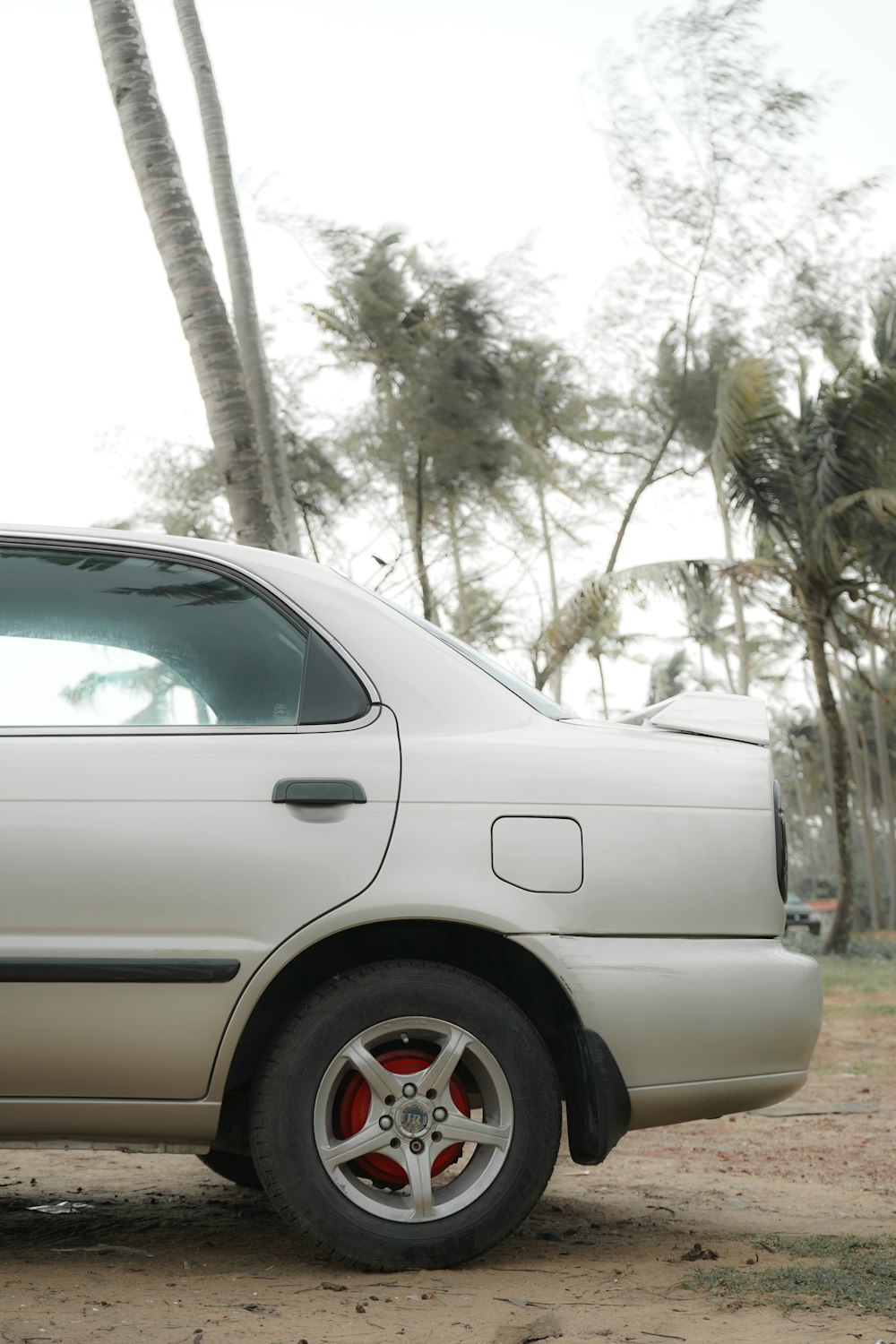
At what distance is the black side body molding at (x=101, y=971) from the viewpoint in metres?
3.06

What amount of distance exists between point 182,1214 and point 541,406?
18.7 metres

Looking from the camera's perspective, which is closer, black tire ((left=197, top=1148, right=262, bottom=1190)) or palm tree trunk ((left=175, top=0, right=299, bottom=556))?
black tire ((left=197, top=1148, right=262, bottom=1190))

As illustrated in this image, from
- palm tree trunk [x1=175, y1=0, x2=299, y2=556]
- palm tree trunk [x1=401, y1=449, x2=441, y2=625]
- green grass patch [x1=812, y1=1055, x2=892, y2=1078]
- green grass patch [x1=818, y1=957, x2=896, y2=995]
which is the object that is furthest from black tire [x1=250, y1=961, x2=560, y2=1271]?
palm tree trunk [x1=401, y1=449, x2=441, y2=625]

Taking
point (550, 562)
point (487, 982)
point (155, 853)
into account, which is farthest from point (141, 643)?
point (550, 562)

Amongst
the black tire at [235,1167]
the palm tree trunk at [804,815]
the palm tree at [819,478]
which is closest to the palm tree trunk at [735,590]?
the palm tree at [819,478]

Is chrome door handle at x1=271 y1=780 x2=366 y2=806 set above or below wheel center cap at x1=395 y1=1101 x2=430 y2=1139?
above

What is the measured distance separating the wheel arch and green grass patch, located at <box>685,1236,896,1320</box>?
0.44 metres

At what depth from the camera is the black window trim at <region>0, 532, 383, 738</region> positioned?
10.6ft

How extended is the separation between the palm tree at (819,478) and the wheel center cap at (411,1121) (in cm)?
1628

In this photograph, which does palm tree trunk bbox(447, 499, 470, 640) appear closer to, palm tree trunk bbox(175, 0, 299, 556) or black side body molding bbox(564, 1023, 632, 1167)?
palm tree trunk bbox(175, 0, 299, 556)

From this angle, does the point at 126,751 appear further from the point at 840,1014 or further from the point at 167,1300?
the point at 840,1014

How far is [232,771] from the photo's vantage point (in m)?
3.19

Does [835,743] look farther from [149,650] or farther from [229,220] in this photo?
[149,650]

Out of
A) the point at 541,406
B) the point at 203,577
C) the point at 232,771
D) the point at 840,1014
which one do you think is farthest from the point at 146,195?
the point at 541,406
